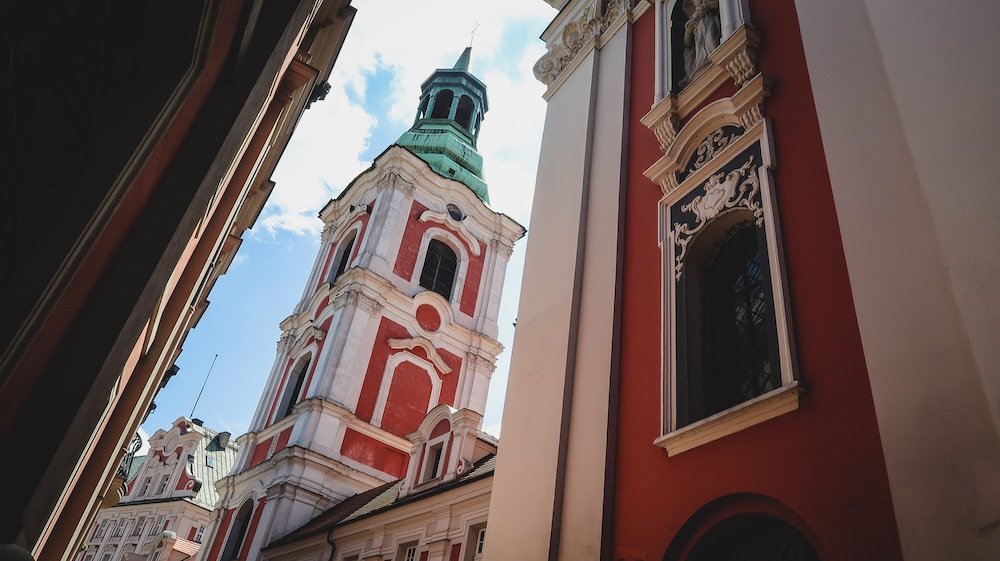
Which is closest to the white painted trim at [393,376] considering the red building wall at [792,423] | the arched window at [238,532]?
the arched window at [238,532]

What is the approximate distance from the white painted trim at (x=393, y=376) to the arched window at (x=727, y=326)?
1757cm

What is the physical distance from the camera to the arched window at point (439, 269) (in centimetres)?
2657

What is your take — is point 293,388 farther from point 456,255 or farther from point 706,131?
point 706,131

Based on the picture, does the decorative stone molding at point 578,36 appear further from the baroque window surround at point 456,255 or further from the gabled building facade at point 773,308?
the baroque window surround at point 456,255

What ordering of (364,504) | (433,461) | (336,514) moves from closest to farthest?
1. (433,461)
2. (364,504)
3. (336,514)

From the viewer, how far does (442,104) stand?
3616cm

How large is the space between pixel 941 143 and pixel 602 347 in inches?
144

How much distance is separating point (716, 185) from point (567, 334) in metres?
2.31

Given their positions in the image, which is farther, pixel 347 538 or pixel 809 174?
pixel 347 538

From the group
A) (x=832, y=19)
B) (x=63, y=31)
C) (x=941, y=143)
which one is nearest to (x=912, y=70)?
(x=941, y=143)

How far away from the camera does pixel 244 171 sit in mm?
7027

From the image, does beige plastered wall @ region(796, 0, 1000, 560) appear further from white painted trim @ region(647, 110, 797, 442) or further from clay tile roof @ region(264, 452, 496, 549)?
clay tile roof @ region(264, 452, 496, 549)

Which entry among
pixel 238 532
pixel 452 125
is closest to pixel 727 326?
pixel 238 532

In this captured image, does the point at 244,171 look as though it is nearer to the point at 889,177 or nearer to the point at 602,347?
the point at 602,347
